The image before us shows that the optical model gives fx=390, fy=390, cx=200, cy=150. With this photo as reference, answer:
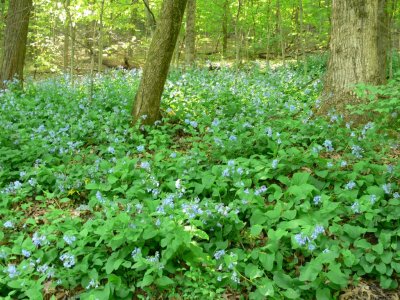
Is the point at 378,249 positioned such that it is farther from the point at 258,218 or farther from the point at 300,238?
the point at 258,218

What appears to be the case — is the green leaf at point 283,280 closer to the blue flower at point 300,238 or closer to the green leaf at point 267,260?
the green leaf at point 267,260

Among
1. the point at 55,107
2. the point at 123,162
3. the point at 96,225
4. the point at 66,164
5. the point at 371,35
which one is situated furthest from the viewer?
the point at 55,107

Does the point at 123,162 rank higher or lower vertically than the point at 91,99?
lower

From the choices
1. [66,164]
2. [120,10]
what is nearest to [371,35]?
[66,164]

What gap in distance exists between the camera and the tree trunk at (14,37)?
8.56 metres

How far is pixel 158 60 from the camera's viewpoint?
18.5 ft

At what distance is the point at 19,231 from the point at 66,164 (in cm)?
122

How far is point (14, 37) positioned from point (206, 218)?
749 cm

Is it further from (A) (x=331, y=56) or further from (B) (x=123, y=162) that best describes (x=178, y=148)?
(A) (x=331, y=56)

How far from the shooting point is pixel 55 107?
6863 millimetres

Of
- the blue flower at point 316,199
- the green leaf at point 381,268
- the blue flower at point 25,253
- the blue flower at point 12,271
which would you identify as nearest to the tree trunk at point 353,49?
the blue flower at point 316,199

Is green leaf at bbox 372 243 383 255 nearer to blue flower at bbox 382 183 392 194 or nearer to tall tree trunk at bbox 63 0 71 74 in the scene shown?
blue flower at bbox 382 183 392 194

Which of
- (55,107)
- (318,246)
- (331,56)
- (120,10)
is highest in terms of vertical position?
(120,10)

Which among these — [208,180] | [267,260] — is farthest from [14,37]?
[267,260]
